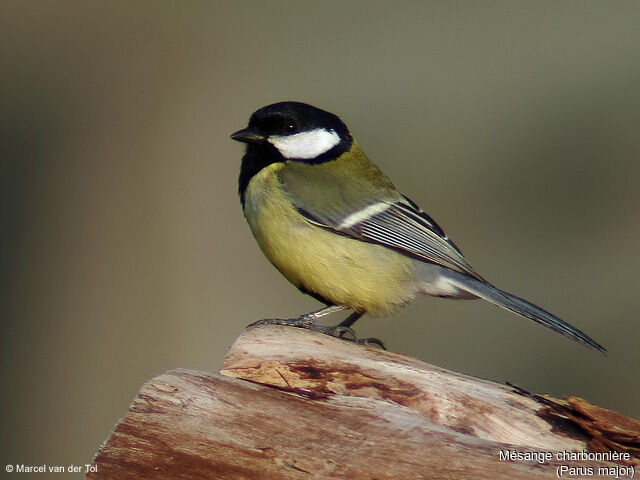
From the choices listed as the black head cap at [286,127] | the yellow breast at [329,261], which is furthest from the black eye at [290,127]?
the yellow breast at [329,261]

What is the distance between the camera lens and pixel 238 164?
646 centimetres

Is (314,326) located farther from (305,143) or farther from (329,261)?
(305,143)

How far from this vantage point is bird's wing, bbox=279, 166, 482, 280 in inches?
150

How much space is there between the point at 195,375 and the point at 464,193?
12.3ft

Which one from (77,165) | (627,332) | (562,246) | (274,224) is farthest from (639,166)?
(77,165)

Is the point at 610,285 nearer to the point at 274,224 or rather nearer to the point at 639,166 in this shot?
the point at 639,166

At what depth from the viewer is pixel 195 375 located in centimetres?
271

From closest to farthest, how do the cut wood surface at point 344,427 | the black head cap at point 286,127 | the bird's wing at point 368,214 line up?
the cut wood surface at point 344,427, the bird's wing at point 368,214, the black head cap at point 286,127

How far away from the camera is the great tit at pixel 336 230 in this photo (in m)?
3.70

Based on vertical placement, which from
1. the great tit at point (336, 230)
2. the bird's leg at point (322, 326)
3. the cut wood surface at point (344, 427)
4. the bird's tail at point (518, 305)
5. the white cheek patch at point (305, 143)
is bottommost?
the cut wood surface at point (344, 427)

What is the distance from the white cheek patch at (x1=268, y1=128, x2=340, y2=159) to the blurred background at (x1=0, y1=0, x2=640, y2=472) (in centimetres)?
201

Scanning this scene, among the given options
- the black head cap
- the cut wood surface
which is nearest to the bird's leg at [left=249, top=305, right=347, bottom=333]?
the cut wood surface

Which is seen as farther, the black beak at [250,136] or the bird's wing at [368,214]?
the black beak at [250,136]

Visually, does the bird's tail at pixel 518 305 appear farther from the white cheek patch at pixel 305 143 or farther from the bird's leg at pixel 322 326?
the white cheek patch at pixel 305 143
